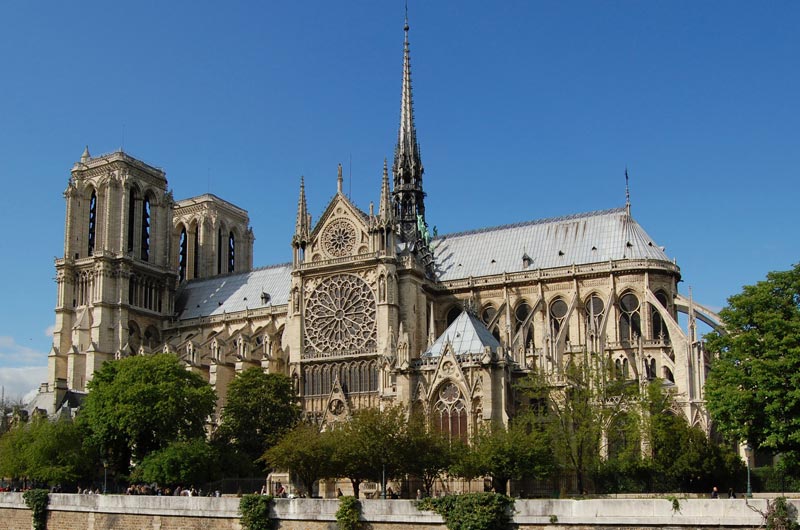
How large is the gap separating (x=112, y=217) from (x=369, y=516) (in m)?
50.7

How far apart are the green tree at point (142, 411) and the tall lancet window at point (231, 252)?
1526 inches

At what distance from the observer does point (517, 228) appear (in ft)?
230

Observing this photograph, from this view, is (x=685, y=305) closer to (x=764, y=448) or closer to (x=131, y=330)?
(x=764, y=448)

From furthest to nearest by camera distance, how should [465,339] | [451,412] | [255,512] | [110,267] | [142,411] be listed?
[110,267], [142,411], [465,339], [451,412], [255,512]

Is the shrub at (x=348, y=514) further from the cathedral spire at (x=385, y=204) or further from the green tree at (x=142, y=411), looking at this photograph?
the cathedral spire at (x=385, y=204)

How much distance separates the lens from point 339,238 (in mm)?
65750

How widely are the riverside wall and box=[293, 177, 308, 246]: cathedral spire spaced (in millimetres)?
25830

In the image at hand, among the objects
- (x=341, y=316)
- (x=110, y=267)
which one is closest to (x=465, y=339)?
(x=341, y=316)

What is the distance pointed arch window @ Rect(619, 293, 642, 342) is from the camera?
198ft

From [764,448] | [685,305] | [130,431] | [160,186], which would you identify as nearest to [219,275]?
[160,186]

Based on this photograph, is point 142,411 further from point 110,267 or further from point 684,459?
point 110,267

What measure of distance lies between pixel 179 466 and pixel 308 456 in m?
8.28

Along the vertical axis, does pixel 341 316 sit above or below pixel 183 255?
below

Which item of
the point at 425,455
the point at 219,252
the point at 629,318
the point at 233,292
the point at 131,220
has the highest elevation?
the point at 131,220
